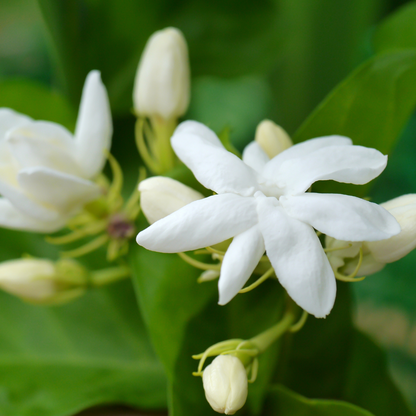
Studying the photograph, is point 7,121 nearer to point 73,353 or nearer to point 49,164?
point 49,164

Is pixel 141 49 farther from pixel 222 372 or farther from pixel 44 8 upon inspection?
pixel 222 372

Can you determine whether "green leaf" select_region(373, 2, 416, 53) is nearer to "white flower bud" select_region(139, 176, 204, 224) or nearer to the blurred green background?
the blurred green background

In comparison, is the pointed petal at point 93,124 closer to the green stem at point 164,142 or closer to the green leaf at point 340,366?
the green stem at point 164,142

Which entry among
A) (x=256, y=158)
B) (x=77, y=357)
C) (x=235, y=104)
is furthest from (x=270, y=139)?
(x=235, y=104)

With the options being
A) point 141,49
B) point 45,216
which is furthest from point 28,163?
point 141,49

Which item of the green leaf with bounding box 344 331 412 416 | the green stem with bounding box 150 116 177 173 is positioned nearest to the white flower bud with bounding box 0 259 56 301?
the green stem with bounding box 150 116 177 173

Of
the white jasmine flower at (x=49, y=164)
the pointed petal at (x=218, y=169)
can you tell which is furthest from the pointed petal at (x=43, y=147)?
the pointed petal at (x=218, y=169)
